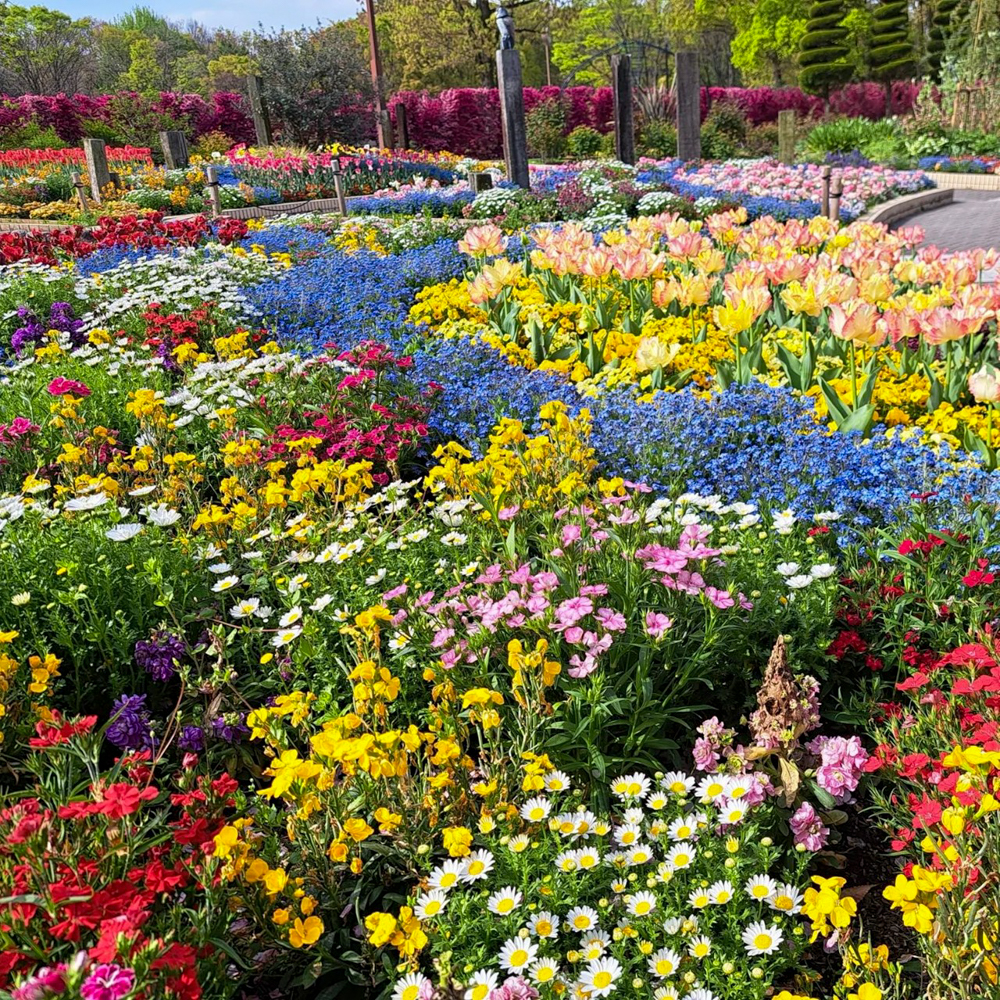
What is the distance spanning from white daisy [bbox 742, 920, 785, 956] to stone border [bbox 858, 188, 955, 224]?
12.8m

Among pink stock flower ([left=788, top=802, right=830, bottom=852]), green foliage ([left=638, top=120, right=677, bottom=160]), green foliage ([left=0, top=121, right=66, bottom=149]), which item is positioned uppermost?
green foliage ([left=0, top=121, right=66, bottom=149])

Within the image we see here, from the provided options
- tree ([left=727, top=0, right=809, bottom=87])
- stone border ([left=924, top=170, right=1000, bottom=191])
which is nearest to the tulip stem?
stone border ([left=924, top=170, right=1000, bottom=191])

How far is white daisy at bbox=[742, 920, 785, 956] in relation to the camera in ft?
5.34

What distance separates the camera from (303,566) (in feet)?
9.93

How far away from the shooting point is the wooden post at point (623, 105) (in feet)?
51.5

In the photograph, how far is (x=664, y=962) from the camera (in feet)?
5.18

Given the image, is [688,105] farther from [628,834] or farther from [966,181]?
[628,834]

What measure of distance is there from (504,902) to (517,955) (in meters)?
0.11

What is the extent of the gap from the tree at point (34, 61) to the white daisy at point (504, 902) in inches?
1574

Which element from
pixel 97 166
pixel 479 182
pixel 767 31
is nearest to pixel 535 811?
pixel 479 182

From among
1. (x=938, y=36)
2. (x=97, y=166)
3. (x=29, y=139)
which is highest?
(x=938, y=36)

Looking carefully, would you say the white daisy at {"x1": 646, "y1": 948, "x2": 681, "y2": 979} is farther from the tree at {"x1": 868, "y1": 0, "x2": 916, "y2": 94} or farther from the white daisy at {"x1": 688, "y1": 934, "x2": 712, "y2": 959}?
the tree at {"x1": 868, "y1": 0, "x2": 916, "y2": 94}

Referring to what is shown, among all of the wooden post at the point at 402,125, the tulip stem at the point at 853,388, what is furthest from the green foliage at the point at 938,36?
the tulip stem at the point at 853,388

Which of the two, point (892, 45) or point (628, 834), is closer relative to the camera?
point (628, 834)
